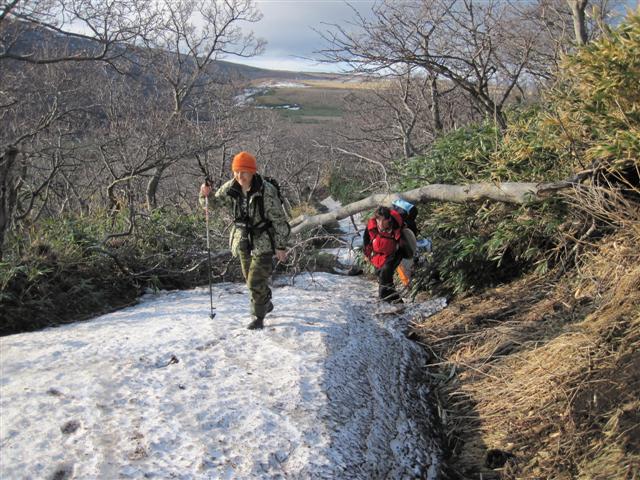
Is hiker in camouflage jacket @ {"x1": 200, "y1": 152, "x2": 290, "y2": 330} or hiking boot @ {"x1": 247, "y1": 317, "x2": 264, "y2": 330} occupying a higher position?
hiker in camouflage jacket @ {"x1": 200, "y1": 152, "x2": 290, "y2": 330}

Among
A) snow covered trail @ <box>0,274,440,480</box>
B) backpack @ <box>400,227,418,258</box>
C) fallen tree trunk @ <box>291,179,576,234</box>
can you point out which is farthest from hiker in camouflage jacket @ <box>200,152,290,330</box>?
fallen tree trunk @ <box>291,179,576,234</box>

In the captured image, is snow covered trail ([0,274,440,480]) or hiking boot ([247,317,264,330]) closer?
snow covered trail ([0,274,440,480])

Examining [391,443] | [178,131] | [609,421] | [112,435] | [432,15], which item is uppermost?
[432,15]

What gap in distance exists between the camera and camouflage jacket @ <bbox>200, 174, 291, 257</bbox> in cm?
505

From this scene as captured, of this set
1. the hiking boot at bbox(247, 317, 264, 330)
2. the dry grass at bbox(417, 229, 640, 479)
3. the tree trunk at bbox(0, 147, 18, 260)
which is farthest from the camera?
the tree trunk at bbox(0, 147, 18, 260)

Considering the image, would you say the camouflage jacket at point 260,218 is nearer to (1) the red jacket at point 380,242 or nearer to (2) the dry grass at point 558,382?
(1) the red jacket at point 380,242

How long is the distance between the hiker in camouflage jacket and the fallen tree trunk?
8.01 ft

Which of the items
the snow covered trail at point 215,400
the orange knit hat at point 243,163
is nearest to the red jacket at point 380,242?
the snow covered trail at point 215,400

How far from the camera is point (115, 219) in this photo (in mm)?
8164

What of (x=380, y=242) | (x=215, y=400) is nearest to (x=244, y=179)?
(x=215, y=400)

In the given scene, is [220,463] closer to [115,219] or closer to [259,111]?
[115,219]

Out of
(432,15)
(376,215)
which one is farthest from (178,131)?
(376,215)

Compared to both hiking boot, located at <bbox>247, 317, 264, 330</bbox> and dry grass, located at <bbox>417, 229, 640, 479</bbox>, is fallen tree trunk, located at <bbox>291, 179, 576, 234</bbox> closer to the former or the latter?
dry grass, located at <bbox>417, 229, 640, 479</bbox>

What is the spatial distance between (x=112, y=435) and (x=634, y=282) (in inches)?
159
